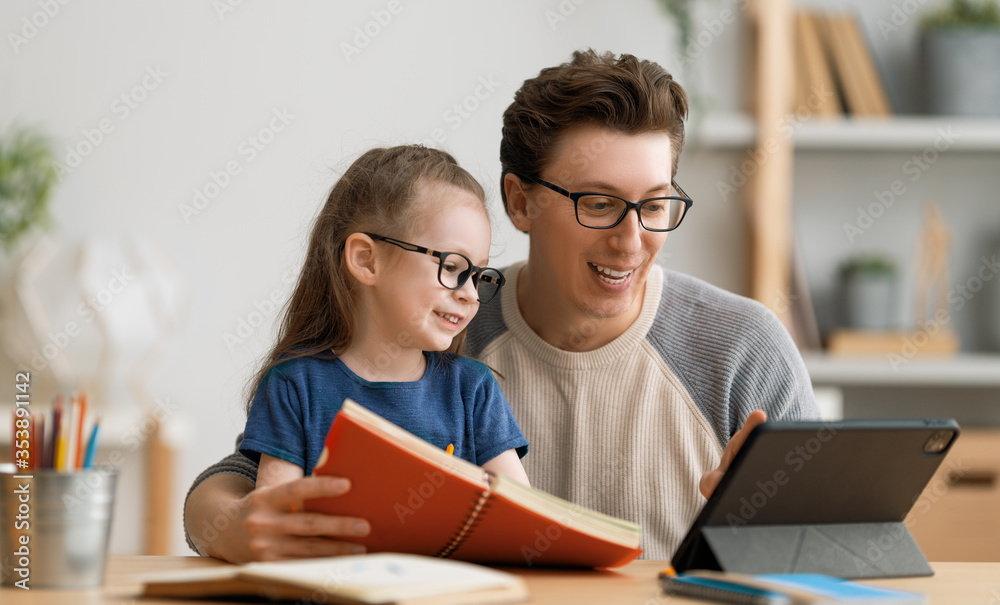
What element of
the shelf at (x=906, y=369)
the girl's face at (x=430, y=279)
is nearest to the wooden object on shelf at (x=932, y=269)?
the shelf at (x=906, y=369)

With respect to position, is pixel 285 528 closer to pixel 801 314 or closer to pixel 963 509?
Result: pixel 801 314

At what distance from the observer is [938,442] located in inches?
37.9

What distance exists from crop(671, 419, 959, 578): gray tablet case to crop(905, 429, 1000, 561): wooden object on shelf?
1740 millimetres

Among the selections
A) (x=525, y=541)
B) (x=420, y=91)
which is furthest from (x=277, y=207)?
(x=525, y=541)

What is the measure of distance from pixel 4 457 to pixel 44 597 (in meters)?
1.98

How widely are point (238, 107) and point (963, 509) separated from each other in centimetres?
230

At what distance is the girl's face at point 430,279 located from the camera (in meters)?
1.26

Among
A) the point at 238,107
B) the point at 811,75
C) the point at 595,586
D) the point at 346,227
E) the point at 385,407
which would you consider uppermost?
the point at 811,75

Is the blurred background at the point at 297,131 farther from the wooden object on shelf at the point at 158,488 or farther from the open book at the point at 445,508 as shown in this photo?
the open book at the point at 445,508

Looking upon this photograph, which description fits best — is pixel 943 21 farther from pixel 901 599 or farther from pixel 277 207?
pixel 901 599

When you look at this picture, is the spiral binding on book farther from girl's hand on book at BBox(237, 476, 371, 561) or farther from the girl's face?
the girl's face

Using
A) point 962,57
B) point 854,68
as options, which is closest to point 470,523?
point 854,68

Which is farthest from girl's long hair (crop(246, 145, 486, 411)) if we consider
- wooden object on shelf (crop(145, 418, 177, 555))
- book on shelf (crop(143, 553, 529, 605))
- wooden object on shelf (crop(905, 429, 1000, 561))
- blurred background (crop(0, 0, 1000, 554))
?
wooden object on shelf (crop(905, 429, 1000, 561))

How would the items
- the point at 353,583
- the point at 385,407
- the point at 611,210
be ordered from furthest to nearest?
the point at 611,210 < the point at 385,407 < the point at 353,583
